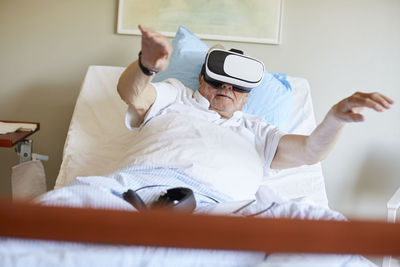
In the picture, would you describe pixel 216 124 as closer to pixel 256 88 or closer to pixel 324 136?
pixel 324 136

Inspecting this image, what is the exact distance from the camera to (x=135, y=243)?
0.60 meters

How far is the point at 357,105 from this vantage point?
4.53ft

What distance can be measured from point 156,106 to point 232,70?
0.34 meters

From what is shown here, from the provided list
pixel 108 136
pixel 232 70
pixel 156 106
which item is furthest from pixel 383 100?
pixel 108 136

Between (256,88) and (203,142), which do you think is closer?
(203,142)

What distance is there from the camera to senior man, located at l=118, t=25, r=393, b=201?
1.43 m

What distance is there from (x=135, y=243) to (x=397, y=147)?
2.27m

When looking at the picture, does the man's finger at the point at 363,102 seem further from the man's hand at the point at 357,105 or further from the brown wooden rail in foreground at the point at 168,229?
the brown wooden rail in foreground at the point at 168,229

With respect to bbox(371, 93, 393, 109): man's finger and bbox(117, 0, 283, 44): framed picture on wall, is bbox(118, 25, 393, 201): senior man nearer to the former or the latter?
bbox(371, 93, 393, 109): man's finger

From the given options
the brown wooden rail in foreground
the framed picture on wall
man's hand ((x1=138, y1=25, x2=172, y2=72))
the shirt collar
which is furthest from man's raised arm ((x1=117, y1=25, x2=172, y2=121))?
the framed picture on wall

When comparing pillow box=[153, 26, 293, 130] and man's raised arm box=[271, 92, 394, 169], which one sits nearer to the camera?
man's raised arm box=[271, 92, 394, 169]

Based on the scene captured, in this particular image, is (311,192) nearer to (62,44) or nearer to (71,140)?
(71,140)

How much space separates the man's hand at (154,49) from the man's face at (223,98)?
0.49 meters

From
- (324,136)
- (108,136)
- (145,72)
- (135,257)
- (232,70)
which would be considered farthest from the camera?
(108,136)
